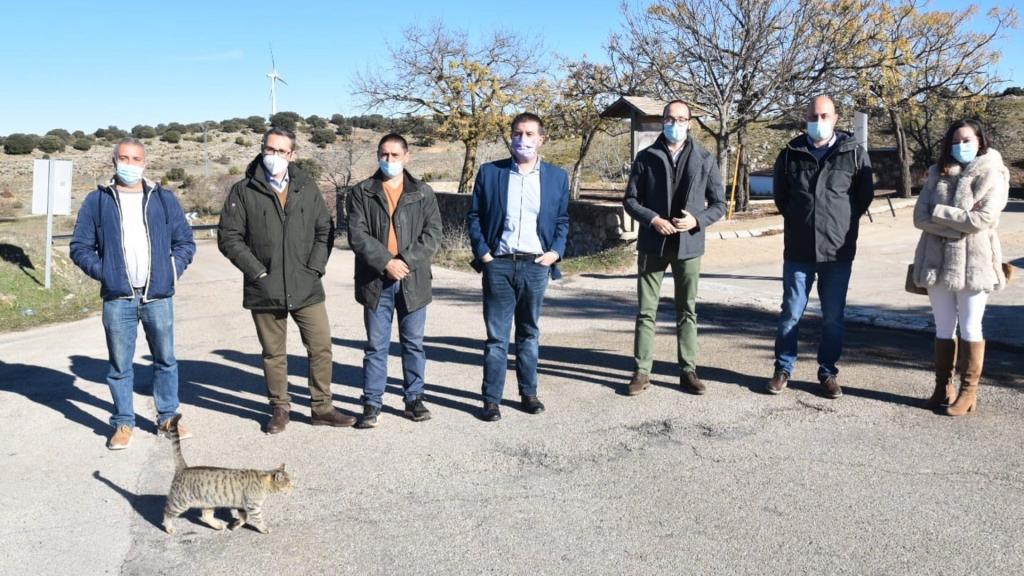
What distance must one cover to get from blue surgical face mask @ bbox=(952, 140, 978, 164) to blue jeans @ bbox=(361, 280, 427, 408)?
344cm

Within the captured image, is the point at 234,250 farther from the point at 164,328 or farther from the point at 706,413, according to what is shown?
the point at 706,413

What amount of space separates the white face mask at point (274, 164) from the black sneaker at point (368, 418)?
157 cm

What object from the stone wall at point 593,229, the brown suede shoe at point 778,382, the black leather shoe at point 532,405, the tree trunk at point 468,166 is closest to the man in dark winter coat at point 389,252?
the black leather shoe at point 532,405

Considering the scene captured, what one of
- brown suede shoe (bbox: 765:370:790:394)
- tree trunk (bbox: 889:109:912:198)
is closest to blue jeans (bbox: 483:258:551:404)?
brown suede shoe (bbox: 765:370:790:394)

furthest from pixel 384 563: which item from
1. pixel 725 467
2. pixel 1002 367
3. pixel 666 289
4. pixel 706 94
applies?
pixel 706 94

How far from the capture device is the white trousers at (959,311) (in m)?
5.27

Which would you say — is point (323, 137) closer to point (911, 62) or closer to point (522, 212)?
point (911, 62)

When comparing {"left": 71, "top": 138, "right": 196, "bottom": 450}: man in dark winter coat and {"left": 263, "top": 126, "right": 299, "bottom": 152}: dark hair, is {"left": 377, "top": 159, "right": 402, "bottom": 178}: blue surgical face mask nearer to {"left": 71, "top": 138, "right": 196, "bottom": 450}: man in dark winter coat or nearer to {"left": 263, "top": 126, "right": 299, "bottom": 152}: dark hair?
{"left": 263, "top": 126, "right": 299, "bottom": 152}: dark hair

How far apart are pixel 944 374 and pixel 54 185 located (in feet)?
44.2

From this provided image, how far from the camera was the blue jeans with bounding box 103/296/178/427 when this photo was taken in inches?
202

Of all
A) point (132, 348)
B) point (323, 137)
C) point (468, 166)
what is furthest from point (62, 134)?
point (132, 348)

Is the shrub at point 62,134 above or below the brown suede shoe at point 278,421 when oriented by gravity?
above

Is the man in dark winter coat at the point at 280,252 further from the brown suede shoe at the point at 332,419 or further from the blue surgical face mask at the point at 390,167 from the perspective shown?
the blue surgical face mask at the point at 390,167

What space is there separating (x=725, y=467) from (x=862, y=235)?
13.1 m
